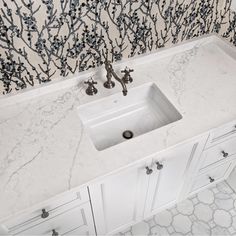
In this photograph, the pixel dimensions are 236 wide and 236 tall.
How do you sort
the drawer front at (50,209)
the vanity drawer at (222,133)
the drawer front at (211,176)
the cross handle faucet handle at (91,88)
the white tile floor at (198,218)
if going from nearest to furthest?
1. the drawer front at (50,209)
2. the vanity drawer at (222,133)
3. the cross handle faucet handle at (91,88)
4. the drawer front at (211,176)
5. the white tile floor at (198,218)

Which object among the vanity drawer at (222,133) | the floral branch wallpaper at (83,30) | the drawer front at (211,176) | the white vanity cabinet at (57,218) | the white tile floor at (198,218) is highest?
the floral branch wallpaper at (83,30)

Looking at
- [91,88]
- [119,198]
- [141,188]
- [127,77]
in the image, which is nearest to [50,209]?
[119,198]

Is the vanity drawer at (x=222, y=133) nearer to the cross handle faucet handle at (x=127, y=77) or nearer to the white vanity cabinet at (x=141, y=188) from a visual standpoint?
the white vanity cabinet at (x=141, y=188)

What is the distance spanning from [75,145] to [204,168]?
2.65ft

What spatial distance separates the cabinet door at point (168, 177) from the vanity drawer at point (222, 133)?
0.30 ft

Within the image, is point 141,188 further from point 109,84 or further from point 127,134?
point 109,84

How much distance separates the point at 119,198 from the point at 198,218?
766mm

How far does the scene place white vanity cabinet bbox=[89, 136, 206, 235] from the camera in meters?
1.11

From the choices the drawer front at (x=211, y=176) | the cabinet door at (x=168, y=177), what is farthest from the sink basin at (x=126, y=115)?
the drawer front at (x=211, y=176)

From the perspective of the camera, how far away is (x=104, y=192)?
1.13 metres

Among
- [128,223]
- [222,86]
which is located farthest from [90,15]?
[128,223]

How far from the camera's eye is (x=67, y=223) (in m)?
1.17

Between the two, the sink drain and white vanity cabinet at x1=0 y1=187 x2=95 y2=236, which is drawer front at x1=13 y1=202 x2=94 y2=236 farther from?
the sink drain

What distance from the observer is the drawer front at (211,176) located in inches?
61.7
